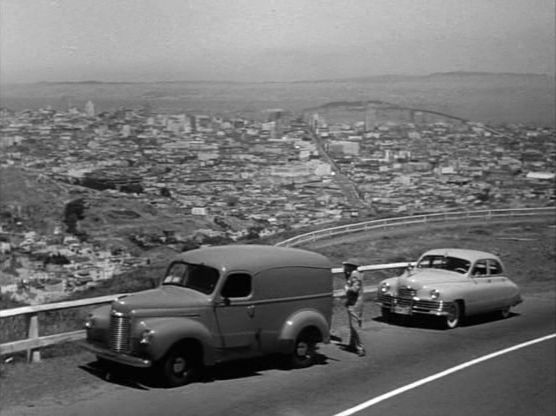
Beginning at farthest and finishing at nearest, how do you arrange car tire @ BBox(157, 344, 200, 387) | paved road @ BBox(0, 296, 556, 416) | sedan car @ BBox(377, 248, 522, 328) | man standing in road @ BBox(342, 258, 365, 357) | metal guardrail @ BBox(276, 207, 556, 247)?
1. metal guardrail @ BBox(276, 207, 556, 247)
2. sedan car @ BBox(377, 248, 522, 328)
3. man standing in road @ BBox(342, 258, 365, 357)
4. car tire @ BBox(157, 344, 200, 387)
5. paved road @ BBox(0, 296, 556, 416)

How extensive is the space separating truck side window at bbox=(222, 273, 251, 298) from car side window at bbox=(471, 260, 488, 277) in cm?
704

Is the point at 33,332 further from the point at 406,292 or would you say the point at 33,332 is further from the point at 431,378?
the point at 406,292

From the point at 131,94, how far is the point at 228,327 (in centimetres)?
1269

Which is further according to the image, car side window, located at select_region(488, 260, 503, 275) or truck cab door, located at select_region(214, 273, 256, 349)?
car side window, located at select_region(488, 260, 503, 275)

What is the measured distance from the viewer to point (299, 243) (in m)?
21.1

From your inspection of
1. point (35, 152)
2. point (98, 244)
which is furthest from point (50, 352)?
point (35, 152)

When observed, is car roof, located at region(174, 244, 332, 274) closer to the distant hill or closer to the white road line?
the white road line

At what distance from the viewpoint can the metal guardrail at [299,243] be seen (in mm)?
10789

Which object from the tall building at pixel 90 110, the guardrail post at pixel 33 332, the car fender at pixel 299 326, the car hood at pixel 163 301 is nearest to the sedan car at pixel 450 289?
the car fender at pixel 299 326

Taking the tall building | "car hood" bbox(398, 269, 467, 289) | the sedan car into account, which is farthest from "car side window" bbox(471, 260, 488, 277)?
the tall building

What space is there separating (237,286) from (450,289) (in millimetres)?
6156

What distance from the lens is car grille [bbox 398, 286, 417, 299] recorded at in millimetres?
15734

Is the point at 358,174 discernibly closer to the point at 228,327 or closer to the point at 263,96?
the point at 263,96

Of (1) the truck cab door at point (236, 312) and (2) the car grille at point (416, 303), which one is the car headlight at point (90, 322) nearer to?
(1) the truck cab door at point (236, 312)
